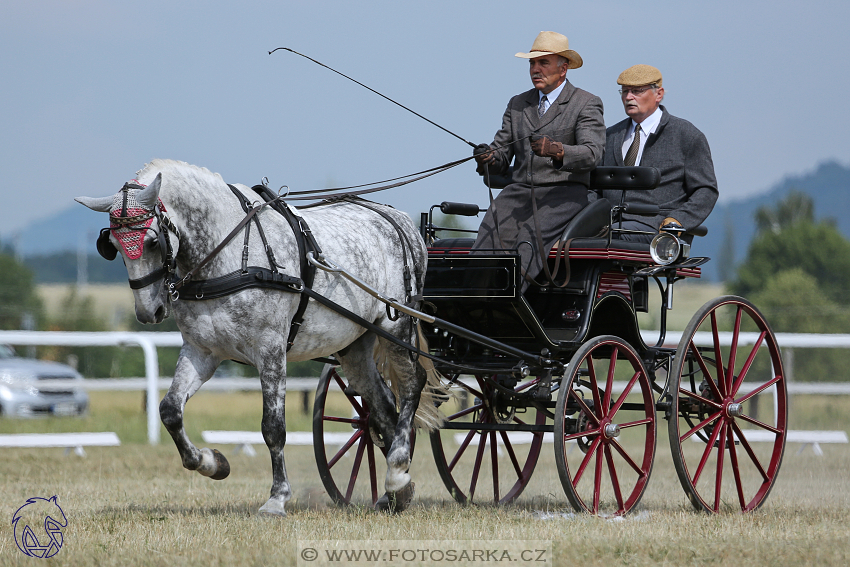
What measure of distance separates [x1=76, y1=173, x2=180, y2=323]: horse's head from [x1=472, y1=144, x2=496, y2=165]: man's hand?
2017mm

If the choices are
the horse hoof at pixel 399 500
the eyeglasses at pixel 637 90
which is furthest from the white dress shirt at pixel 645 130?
the horse hoof at pixel 399 500

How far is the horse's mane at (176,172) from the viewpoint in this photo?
5688mm

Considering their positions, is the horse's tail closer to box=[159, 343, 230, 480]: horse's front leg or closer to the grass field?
the grass field

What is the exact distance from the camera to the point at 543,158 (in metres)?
6.77

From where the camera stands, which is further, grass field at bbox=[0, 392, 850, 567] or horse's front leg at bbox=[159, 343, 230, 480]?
horse's front leg at bbox=[159, 343, 230, 480]

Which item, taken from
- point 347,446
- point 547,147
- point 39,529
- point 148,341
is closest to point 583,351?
point 547,147

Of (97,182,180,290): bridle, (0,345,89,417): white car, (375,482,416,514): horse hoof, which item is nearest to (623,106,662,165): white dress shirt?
(375,482,416,514): horse hoof

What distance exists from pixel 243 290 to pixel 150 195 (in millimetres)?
708

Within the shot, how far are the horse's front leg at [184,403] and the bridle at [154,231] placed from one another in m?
0.53

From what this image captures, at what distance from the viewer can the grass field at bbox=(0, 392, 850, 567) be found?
15.8 ft

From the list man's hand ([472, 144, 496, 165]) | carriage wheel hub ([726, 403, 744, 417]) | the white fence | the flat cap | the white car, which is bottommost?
the white car

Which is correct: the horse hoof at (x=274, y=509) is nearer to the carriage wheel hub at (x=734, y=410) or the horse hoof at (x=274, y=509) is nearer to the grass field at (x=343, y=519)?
the grass field at (x=343, y=519)

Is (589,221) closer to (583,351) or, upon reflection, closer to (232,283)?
(583,351)

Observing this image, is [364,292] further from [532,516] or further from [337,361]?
[532,516]
